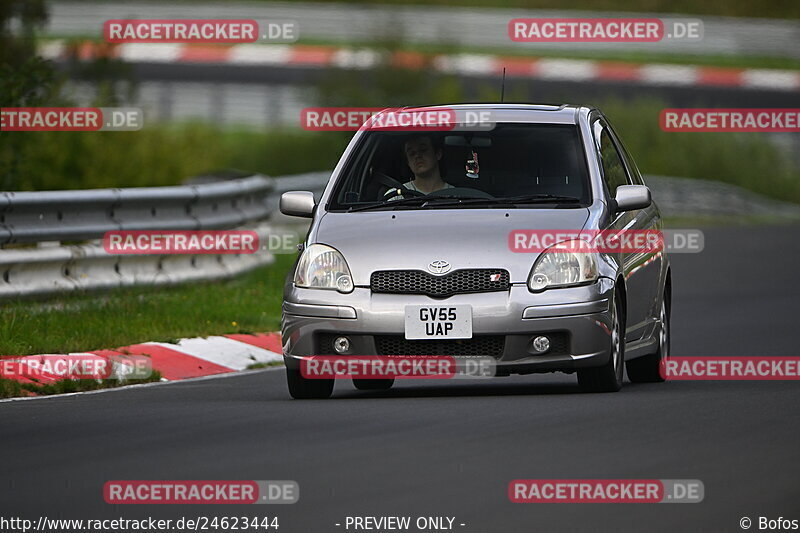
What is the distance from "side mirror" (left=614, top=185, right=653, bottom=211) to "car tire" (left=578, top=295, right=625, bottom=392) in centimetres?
60

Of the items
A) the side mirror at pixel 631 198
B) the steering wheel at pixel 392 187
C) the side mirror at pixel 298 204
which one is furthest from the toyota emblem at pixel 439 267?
the side mirror at pixel 631 198

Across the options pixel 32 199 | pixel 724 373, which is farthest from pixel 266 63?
pixel 724 373

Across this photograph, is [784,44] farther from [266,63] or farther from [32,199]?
[32,199]

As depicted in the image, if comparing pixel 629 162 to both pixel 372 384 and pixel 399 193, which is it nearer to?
pixel 399 193

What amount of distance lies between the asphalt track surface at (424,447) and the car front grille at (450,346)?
0.27 m

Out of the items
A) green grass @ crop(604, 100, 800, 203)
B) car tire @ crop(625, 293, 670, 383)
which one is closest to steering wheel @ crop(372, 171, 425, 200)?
car tire @ crop(625, 293, 670, 383)

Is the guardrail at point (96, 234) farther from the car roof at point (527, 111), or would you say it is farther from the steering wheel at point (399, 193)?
the car roof at point (527, 111)

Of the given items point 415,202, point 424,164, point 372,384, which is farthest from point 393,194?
point 372,384

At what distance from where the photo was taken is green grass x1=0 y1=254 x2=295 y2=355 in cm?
1434

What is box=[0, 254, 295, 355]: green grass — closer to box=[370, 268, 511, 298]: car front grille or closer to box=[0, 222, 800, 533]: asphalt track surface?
box=[0, 222, 800, 533]: asphalt track surface

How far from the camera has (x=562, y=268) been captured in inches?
457

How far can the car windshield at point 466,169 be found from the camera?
40.6 feet

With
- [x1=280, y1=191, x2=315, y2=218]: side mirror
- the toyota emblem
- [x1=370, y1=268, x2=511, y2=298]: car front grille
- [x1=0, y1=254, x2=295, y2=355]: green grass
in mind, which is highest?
[x1=280, y1=191, x2=315, y2=218]: side mirror

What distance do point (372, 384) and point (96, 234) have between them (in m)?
5.04
